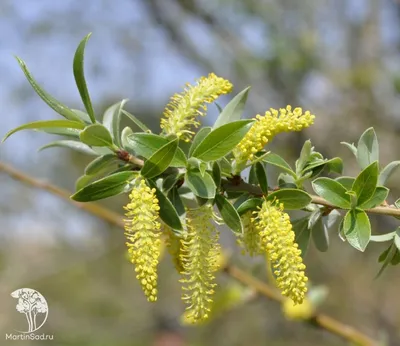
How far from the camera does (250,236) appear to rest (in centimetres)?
52

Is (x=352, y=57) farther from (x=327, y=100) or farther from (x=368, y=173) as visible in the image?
(x=368, y=173)

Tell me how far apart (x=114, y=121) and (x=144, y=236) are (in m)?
0.14

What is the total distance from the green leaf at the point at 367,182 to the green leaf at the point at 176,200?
0.55 feet

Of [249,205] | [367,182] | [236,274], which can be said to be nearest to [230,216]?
[249,205]

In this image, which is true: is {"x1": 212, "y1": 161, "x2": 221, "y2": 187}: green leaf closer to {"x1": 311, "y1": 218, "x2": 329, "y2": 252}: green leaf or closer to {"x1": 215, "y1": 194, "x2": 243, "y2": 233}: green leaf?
{"x1": 215, "y1": 194, "x2": 243, "y2": 233}: green leaf

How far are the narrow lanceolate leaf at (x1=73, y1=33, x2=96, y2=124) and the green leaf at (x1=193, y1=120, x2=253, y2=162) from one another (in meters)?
0.11

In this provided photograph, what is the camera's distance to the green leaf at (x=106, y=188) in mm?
458

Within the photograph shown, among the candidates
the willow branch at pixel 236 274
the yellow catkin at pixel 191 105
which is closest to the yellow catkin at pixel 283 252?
the yellow catkin at pixel 191 105

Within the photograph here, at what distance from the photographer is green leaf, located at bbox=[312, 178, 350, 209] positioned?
1.57ft

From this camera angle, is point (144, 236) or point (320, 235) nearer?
point (144, 236)

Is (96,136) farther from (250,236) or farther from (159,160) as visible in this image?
(250,236)

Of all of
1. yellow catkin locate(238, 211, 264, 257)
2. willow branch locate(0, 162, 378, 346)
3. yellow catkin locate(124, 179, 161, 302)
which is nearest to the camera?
yellow catkin locate(124, 179, 161, 302)

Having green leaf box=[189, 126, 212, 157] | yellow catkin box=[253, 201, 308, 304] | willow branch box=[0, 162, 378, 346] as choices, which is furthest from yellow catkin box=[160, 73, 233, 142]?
willow branch box=[0, 162, 378, 346]

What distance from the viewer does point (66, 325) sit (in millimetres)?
5977
